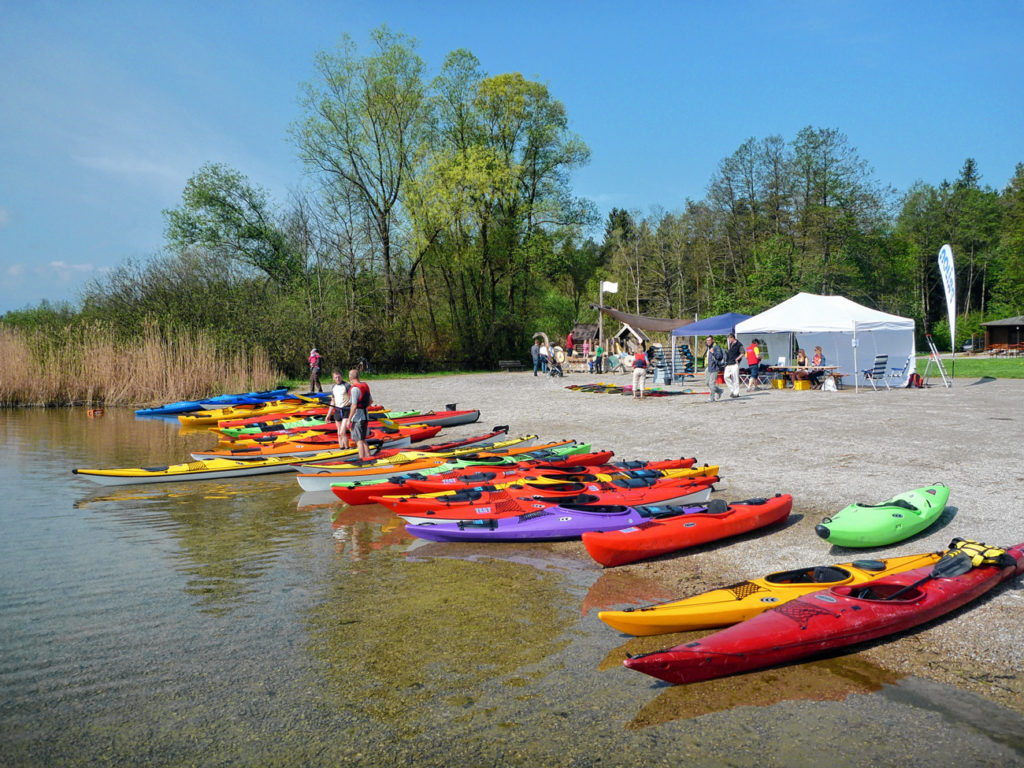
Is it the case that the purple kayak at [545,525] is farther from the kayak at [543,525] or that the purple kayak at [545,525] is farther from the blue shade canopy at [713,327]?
the blue shade canopy at [713,327]

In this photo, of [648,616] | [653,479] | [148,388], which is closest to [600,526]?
[653,479]

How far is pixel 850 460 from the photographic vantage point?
8805 millimetres

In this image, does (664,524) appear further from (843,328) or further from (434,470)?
(843,328)

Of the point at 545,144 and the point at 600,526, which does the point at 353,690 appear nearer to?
the point at 600,526

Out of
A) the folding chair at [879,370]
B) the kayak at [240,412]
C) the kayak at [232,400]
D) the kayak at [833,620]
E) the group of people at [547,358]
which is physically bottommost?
the kayak at [833,620]

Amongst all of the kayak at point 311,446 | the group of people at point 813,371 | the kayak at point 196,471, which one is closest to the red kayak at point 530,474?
the kayak at point 196,471

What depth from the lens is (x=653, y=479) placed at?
25.1 ft

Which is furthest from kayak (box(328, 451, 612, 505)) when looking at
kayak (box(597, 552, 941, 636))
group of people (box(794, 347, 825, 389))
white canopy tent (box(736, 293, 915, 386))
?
group of people (box(794, 347, 825, 389))

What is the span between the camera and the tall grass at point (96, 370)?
19.6 meters

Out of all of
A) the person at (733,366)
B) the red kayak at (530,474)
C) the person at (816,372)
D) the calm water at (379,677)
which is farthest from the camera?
the person at (816,372)

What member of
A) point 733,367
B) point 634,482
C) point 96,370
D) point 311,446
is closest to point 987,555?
point 634,482

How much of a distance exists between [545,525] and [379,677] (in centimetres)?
292

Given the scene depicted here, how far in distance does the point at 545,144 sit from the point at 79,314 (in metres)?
24.9

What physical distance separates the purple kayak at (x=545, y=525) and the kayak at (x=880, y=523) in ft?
4.10
